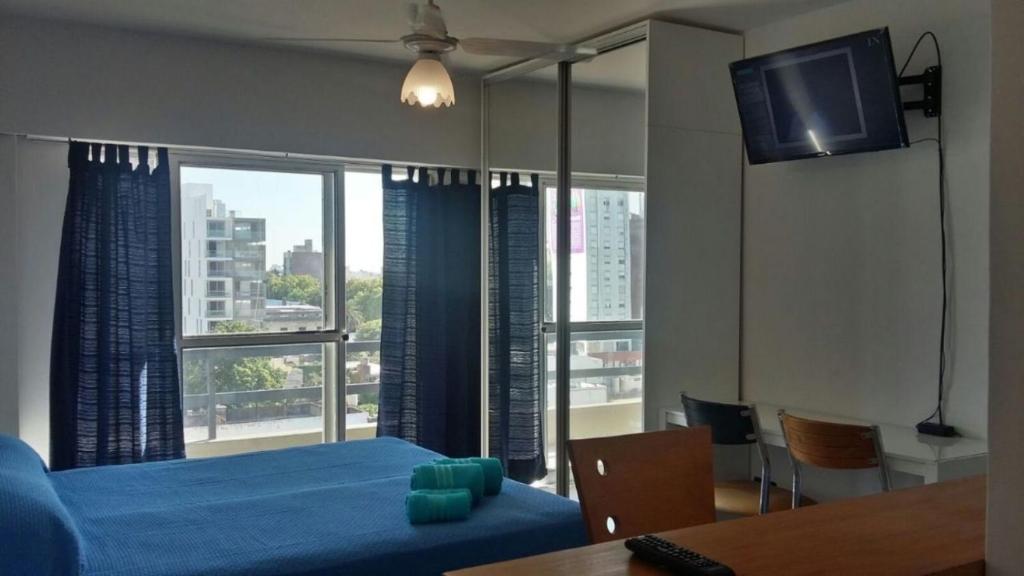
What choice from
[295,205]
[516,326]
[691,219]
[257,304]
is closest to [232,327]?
[257,304]

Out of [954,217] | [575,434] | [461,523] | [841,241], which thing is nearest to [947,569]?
[461,523]

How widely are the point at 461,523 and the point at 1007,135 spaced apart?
1.88m

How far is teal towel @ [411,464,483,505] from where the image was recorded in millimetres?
2732

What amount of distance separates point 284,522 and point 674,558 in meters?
1.61

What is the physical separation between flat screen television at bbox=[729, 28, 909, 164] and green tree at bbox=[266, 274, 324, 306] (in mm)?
2409

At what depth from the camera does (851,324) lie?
3.54 meters

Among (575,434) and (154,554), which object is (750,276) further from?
(154,554)

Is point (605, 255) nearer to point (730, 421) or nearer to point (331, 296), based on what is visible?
point (730, 421)

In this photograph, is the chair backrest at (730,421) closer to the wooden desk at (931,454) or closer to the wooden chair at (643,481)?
the wooden desk at (931,454)

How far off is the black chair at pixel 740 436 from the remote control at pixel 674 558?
1.91 metres

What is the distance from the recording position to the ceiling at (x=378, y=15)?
357 centimetres

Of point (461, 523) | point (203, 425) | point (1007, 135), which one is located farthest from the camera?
point (203, 425)

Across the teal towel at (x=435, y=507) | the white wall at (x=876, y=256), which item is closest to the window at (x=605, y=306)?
the white wall at (x=876, y=256)

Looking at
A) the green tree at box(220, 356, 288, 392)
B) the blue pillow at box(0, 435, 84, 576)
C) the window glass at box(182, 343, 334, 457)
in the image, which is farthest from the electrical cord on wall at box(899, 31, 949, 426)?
the green tree at box(220, 356, 288, 392)
